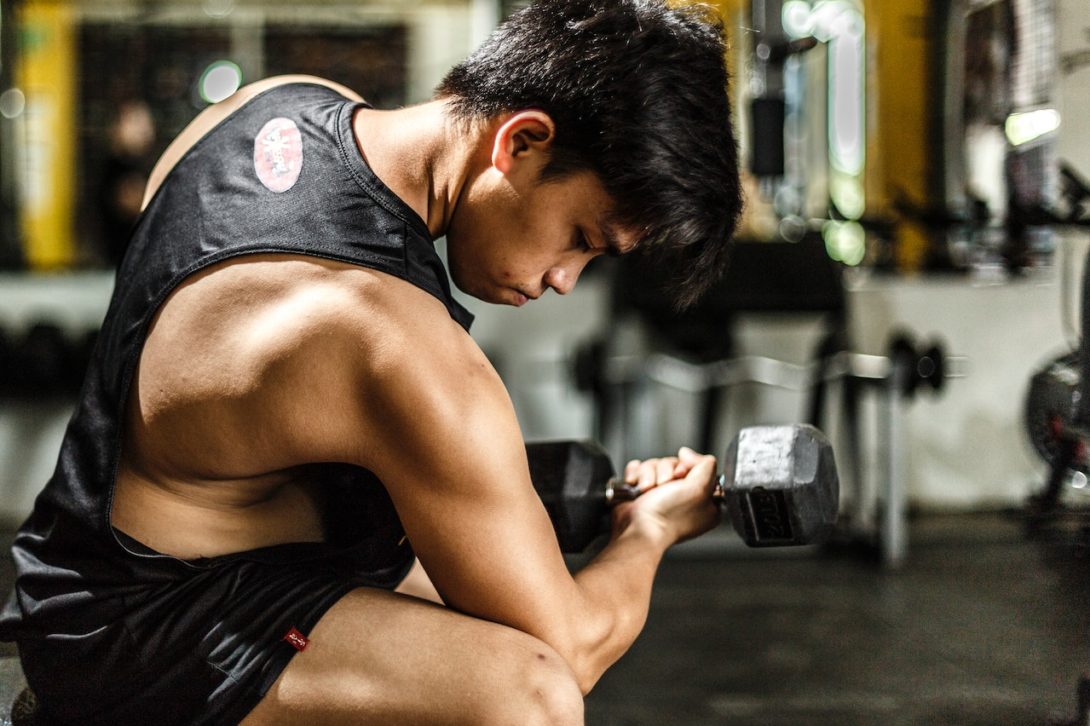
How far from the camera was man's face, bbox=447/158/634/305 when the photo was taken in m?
1.17

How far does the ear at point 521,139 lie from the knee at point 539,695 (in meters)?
0.54

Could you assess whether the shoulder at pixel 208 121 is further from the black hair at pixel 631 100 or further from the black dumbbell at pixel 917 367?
the black dumbbell at pixel 917 367

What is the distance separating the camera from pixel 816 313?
157 inches

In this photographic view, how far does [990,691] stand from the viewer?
7.32ft

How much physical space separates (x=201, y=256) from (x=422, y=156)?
0.27 meters

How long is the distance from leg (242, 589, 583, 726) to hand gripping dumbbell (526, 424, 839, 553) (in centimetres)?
32

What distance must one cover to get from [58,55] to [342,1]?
1.46m

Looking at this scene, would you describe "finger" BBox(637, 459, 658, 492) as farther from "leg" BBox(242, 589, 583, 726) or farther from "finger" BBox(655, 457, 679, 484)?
"leg" BBox(242, 589, 583, 726)

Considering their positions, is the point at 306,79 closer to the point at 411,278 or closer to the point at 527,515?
the point at 411,278

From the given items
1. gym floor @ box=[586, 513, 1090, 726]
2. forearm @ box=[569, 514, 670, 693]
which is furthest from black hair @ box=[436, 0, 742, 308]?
gym floor @ box=[586, 513, 1090, 726]

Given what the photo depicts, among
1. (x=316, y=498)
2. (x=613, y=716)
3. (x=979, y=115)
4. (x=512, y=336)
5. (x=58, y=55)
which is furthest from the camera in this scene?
(x=58, y=55)

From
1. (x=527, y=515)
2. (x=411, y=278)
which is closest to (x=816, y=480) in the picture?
(x=527, y=515)

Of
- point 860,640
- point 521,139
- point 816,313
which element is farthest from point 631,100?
point 816,313

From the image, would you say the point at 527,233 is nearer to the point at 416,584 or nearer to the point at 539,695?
the point at 539,695
